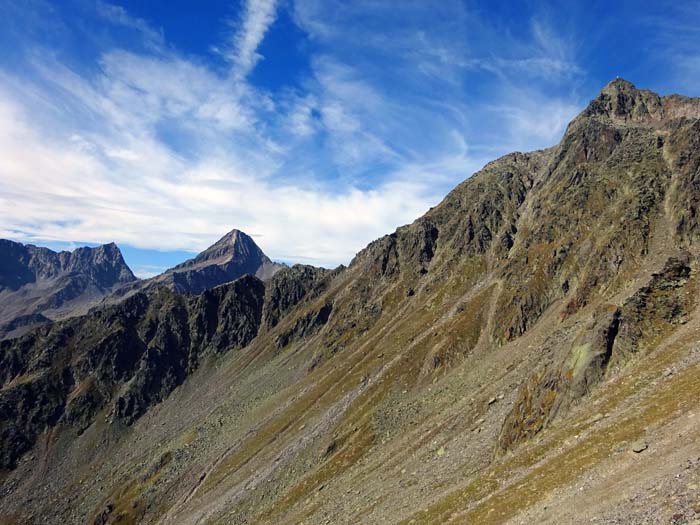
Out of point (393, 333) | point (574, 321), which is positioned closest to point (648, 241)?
point (574, 321)

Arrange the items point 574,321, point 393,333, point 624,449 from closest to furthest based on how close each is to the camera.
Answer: point 624,449
point 574,321
point 393,333

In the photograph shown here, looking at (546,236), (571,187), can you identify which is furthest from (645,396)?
(571,187)

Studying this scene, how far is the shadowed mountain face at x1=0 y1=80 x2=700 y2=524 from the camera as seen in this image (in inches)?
1526

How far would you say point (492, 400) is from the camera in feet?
238

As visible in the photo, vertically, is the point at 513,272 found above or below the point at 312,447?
above

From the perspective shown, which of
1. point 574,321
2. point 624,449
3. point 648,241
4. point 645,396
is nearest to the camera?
point 624,449

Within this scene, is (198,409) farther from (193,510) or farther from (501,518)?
(501,518)

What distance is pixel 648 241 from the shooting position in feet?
336

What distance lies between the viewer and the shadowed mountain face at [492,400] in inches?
1526

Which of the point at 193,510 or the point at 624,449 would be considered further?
the point at 193,510

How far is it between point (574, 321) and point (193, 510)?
10722cm

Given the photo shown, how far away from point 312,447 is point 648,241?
98.9 m

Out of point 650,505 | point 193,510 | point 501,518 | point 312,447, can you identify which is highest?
point 650,505

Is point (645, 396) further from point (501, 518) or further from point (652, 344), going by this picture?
point (501, 518)
